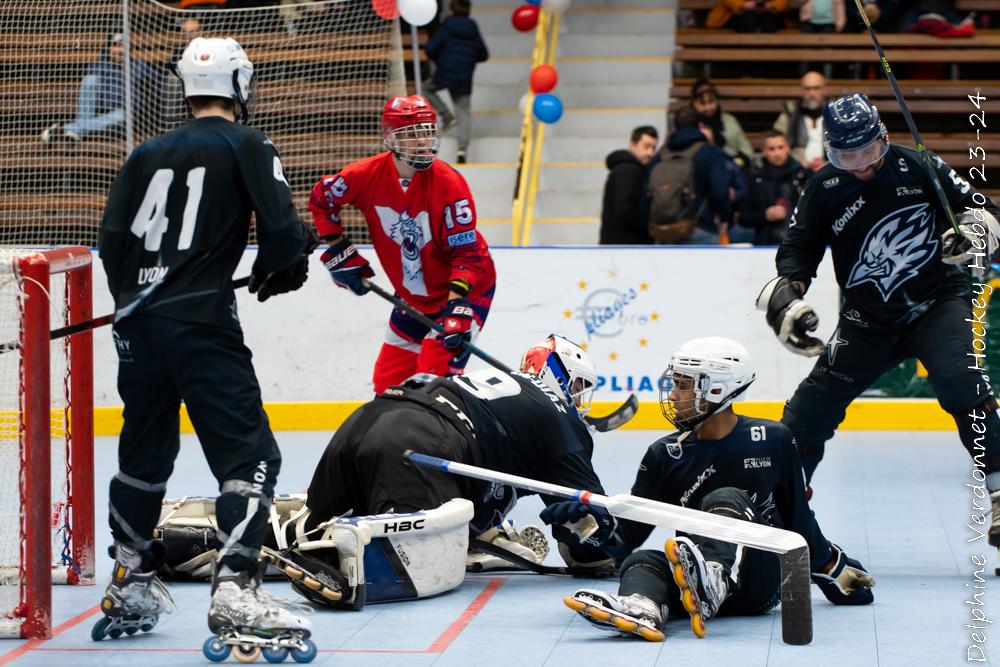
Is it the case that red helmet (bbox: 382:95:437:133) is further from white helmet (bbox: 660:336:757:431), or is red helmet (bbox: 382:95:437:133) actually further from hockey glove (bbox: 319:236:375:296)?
white helmet (bbox: 660:336:757:431)

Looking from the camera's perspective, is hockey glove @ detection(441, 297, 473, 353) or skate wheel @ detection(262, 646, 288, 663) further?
hockey glove @ detection(441, 297, 473, 353)

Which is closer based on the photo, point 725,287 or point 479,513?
point 479,513

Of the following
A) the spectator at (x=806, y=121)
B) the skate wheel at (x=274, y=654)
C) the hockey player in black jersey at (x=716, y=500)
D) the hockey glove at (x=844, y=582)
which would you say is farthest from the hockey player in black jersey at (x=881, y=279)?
the spectator at (x=806, y=121)

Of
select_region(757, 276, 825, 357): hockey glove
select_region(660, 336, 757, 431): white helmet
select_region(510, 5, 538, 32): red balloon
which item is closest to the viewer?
select_region(660, 336, 757, 431): white helmet

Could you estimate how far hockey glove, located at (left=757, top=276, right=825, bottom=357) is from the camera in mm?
5484

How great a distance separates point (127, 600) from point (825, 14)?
9.70m

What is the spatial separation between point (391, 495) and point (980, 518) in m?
2.25

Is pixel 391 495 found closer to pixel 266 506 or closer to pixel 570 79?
pixel 266 506

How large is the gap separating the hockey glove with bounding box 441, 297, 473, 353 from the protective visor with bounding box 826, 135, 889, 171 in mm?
1722

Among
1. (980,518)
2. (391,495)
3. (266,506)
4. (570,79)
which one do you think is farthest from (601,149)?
(266,506)

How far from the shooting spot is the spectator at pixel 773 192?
1015cm

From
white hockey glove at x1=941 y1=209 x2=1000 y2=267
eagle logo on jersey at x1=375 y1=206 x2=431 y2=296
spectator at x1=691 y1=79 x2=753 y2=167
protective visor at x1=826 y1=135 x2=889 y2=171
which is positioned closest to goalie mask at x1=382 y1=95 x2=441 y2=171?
eagle logo on jersey at x1=375 y1=206 x2=431 y2=296

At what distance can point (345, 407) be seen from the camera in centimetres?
937

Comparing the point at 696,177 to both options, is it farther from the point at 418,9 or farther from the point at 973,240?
the point at 973,240
